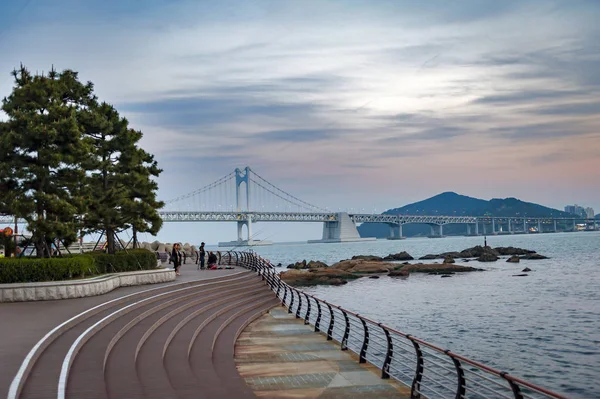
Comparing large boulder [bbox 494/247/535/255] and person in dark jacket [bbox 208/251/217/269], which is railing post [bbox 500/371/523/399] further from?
large boulder [bbox 494/247/535/255]

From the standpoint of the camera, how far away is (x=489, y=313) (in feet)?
120

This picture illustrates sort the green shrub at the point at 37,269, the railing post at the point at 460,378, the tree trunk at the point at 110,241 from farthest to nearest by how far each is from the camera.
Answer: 1. the tree trunk at the point at 110,241
2. the green shrub at the point at 37,269
3. the railing post at the point at 460,378

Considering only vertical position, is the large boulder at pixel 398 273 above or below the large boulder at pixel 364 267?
below

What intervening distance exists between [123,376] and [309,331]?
32.9ft

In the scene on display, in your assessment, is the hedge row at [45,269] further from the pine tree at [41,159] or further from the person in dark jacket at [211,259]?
the person in dark jacket at [211,259]

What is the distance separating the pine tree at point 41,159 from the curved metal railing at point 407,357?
894 centimetres

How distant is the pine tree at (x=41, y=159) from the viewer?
22.4 metres

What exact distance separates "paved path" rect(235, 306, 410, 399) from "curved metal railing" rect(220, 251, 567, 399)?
1.46ft

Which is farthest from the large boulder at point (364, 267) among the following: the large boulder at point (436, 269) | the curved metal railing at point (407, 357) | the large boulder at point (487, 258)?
the curved metal railing at point (407, 357)

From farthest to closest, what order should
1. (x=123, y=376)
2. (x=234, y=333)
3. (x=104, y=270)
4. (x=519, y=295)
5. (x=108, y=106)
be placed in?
(x=519, y=295) → (x=108, y=106) → (x=104, y=270) → (x=234, y=333) → (x=123, y=376)

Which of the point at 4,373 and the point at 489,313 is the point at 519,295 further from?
the point at 4,373

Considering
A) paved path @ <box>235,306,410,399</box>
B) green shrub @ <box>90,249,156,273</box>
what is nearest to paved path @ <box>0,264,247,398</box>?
green shrub @ <box>90,249,156,273</box>

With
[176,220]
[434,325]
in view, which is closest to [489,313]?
[434,325]

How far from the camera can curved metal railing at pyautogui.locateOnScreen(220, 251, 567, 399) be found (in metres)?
10.4
